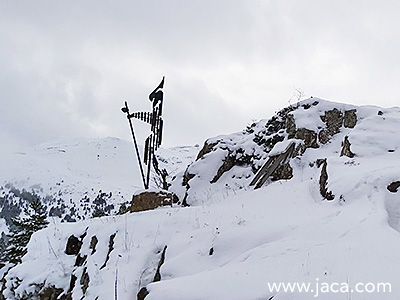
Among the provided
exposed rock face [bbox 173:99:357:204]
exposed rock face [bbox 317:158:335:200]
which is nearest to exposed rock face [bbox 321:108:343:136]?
exposed rock face [bbox 173:99:357:204]

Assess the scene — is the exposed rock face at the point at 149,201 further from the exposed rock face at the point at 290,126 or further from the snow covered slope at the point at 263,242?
the exposed rock face at the point at 290,126

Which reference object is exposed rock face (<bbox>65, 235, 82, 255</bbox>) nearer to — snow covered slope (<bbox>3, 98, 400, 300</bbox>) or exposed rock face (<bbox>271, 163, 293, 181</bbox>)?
snow covered slope (<bbox>3, 98, 400, 300</bbox>)

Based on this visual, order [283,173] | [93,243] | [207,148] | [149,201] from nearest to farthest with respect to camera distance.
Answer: [93,243]
[283,173]
[149,201]
[207,148]

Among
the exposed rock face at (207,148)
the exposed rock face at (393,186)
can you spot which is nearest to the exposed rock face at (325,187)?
the exposed rock face at (393,186)

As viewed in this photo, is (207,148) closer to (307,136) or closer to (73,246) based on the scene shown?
(307,136)

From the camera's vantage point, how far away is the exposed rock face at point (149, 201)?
376 inches

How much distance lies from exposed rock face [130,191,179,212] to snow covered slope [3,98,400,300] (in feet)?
2.04

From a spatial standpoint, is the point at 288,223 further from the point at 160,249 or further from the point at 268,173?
the point at 268,173

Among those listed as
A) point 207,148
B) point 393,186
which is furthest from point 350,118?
point 393,186

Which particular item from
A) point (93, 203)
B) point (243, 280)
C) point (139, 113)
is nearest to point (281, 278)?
point (243, 280)

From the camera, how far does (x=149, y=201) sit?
962 cm

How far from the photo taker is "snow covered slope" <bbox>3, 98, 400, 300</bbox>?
3209 millimetres

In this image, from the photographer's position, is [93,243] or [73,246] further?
[73,246]

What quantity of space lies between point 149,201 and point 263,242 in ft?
18.5
